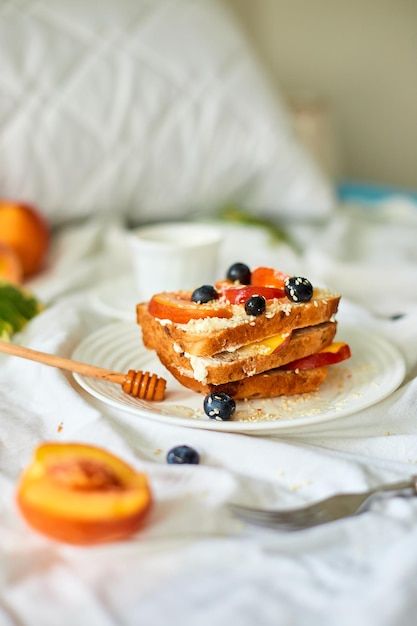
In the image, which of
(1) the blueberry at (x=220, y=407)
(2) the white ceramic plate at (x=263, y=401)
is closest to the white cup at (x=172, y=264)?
(2) the white ceramic plate at (x=263, y=401)

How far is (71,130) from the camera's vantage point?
2051mm

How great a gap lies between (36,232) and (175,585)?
1.37 meters

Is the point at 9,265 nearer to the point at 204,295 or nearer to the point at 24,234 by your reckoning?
the point at 24,234

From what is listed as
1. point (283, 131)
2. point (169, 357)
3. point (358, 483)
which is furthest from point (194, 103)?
point (358, 483)

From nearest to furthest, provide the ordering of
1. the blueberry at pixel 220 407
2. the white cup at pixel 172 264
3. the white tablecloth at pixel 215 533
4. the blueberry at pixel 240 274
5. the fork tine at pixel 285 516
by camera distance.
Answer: the white tablecloth at pixel 215 533 < the fork tine at pixel 285 516 < the blueberry at pixel 220 407 < the blueberry at pixel 240 274 < the white cup at pixel 172 264

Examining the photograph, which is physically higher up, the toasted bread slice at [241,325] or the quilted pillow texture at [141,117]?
the quilted pillow texture at [141,117]

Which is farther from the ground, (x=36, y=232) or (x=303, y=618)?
(x=36, y=232)

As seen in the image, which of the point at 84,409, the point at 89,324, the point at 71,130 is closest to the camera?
the point at 84,409

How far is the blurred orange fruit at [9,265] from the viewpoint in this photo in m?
1.77

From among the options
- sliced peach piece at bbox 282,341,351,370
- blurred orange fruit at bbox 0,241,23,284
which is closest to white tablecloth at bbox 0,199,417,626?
sliced peach piece at bbox 282,341,351,370

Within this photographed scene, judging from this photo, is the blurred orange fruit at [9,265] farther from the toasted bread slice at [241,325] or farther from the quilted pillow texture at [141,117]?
the toasted bread slice at [241,325]

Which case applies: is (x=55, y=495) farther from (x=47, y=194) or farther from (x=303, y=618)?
(x=47, y=194)

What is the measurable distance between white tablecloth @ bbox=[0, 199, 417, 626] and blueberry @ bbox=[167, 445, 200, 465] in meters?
0.02

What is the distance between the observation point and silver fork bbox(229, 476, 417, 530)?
801 millimetres
